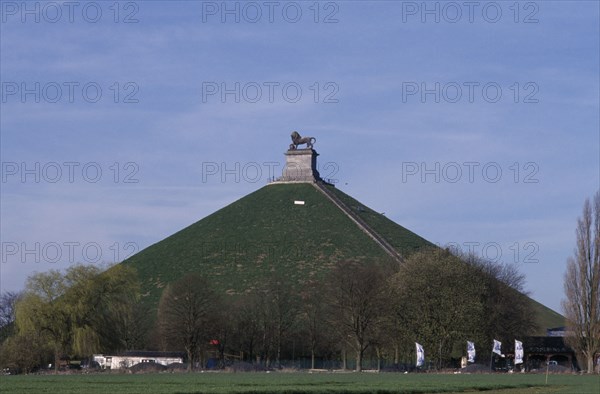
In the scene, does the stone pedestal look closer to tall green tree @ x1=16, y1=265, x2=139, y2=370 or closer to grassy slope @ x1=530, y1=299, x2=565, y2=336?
grassy slope @ x1=530, y1=299, x2=565, y2=336

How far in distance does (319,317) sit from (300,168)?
7103 centimetres

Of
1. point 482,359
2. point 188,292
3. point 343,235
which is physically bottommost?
point 482,359

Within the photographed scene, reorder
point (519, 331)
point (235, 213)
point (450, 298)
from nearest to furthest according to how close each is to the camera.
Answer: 1. point (450, 298)
2. point (519, 331)
3. point (235, 213)

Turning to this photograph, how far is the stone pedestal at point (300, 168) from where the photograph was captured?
190875 mm

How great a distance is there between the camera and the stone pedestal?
626 ft

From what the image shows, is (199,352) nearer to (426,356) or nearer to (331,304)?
(331,304)

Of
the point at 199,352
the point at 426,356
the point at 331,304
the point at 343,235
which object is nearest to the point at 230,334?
the point at 199,352

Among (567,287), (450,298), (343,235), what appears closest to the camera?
(567,287)

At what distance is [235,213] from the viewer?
186750 mm

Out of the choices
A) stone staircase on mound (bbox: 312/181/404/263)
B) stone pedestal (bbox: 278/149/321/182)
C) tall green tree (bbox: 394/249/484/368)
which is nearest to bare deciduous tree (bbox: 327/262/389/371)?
tall green tree (bbox: 394/249/484/368)

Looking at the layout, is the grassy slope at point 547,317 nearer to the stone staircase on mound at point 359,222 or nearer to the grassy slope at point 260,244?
the stone staircase on mound at point 359,222

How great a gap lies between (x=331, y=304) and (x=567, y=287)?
1067 inches

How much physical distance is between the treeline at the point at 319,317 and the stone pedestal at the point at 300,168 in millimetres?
69071

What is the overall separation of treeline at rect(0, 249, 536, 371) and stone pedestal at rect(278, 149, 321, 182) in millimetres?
69071
